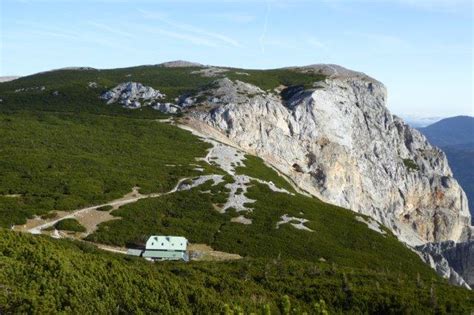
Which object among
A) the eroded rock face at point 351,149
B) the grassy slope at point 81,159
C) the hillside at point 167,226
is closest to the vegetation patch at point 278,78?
the eroded rock face at point 351,149

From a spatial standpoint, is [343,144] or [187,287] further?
[343,144]

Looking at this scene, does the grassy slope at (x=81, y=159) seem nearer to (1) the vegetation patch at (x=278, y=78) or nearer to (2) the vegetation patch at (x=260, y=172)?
(2) the vegetation patch at (x=260, y=172)

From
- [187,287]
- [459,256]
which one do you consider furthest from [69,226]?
[459,256]

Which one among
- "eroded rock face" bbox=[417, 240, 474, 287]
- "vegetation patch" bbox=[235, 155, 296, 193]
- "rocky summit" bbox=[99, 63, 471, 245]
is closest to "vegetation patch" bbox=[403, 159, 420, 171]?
"rocky summit" bbox=[99, 63, 471, 245]

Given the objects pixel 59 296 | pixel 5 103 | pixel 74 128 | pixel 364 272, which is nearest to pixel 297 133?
pixel 74 128

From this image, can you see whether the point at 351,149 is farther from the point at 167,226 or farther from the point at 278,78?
the point at 167,226

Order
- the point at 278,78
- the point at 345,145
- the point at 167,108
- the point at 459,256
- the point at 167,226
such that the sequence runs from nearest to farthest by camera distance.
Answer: the point at 167,226, the point at 459,256, the point at 167,108, the point at 345,145, the point at 278,78

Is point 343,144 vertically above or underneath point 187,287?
above
